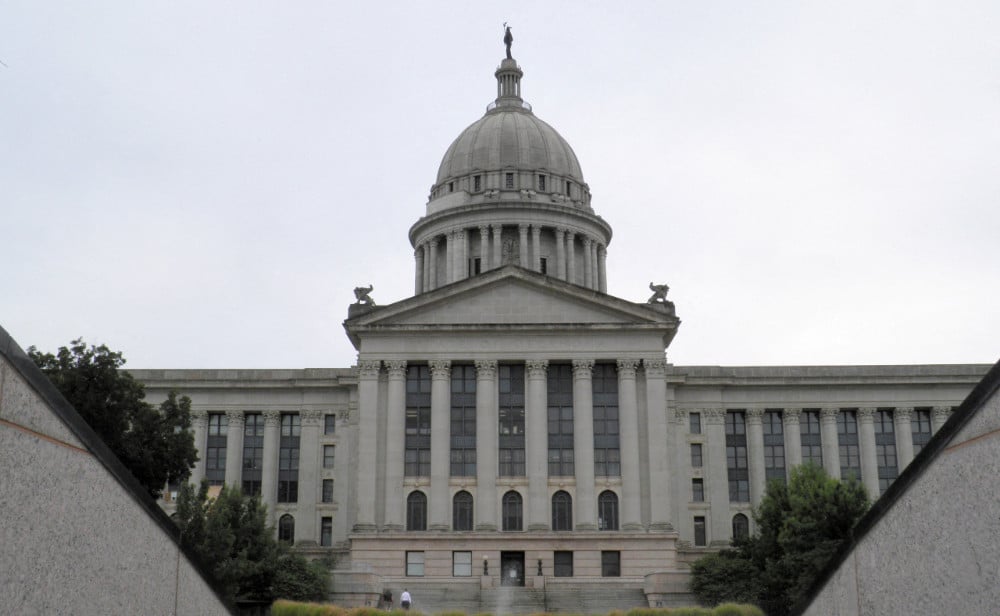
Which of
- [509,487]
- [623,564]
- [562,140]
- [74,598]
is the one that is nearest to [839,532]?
[623,564]

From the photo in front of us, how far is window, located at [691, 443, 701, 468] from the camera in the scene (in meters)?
76.6

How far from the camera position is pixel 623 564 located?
6656cm

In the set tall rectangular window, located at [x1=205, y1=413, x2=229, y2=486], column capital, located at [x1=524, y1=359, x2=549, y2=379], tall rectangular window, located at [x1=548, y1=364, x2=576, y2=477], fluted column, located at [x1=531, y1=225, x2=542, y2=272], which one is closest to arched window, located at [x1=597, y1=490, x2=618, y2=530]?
tall rectangular window, located at [x1=548, y1=364, x2=576, y2=477]

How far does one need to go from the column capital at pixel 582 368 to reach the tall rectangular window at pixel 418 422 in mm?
9157

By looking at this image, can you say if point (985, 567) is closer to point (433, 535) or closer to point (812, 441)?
point (433, 535)

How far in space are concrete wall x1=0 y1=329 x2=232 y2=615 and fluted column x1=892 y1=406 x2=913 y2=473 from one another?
231 feet

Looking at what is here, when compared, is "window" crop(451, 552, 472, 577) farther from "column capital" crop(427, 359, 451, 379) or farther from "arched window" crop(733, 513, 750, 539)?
"arched window" crop(733, 513, 750, 539)

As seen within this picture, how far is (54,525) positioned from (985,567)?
8.77 metres

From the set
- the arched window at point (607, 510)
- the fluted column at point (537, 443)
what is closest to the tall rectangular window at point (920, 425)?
the arched window at point (607, 510)

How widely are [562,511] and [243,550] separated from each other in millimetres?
23935

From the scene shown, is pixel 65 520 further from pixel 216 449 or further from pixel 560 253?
pixel 560 253

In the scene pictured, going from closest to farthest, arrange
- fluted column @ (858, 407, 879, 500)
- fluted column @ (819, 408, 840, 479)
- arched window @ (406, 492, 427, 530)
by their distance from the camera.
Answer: arched window @ (406, 492, 427, 530) < fluted column @ (858, 407, 879, 500) < fluted column @ (819, 408, 840, 479)

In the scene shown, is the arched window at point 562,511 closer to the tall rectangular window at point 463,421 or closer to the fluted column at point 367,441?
the tall rectangular window at point 463,421

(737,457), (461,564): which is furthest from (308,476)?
(737,457)
